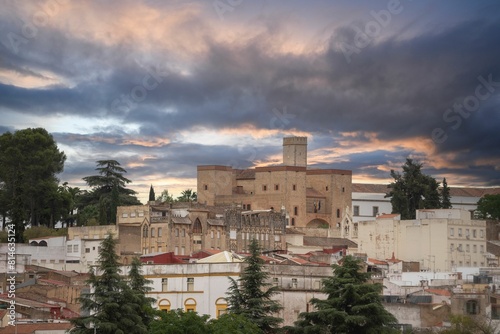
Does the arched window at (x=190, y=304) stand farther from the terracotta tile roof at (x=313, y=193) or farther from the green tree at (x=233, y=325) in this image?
the terracotta tile roof at (x=313, y=193)

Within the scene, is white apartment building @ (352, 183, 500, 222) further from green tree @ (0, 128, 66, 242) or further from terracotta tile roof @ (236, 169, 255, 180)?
green tree @ (0, 128, 66, 242)

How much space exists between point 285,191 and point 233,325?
69252 mm

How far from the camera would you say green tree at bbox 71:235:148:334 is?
46.9m

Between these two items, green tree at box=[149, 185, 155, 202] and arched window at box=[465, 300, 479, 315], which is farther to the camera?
green tree at box=[149, 185, 155, 202]

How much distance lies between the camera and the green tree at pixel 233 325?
153ft

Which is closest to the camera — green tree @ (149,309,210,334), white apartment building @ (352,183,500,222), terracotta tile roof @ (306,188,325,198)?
green tree @ (149,309,210,334)

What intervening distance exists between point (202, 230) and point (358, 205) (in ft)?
98.4

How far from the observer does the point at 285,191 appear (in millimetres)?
116375

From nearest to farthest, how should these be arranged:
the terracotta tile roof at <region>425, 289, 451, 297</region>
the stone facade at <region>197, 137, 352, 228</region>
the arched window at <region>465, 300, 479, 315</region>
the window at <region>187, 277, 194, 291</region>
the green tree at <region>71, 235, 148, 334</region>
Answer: the green tree at <region>71, 235, 148, 334</region>
the window at <region>187, 277, 194, 291</region>
the arched window at <region>465, 300, 479, 315</region>
the terracotta tile roof at <region>425, 289, 451, 297</region>
the stone facade at <region>197, 137, 352, 228</region>

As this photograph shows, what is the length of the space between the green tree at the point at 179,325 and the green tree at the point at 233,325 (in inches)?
16.4

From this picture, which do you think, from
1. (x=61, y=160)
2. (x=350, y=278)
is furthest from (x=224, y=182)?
(x=350, y=278)

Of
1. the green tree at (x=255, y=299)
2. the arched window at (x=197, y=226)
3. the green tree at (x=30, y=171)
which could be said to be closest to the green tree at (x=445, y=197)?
the arched window at (x=197, y=226)

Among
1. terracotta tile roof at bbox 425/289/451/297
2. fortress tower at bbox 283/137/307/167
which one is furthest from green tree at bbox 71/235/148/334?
fortress tower at bbox 283/137/307/167

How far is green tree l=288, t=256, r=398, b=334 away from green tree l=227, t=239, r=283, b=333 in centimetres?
104
